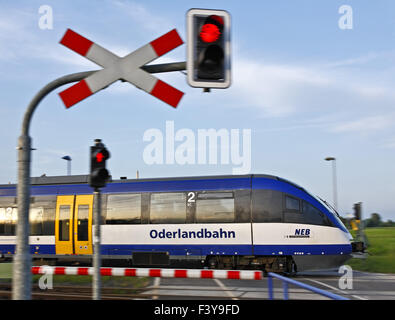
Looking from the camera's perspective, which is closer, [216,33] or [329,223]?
[216,33]

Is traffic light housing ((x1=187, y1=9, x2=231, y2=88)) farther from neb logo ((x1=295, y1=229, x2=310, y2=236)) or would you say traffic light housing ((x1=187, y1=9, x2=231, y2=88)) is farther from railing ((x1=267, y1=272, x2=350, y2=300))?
neb logo ((x1=295, y1=229, x2=310, y2=236))

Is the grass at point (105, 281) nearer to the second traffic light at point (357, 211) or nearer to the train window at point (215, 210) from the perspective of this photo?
the train window at point (215, 210)

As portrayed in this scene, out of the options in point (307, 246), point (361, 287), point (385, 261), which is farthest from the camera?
point (385, 261)

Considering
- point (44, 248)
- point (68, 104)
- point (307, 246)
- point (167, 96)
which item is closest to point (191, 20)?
point (167, 96)

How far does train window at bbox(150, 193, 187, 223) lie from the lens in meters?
16.3

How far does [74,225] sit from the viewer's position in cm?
1753

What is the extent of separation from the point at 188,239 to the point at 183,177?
6.98 feet

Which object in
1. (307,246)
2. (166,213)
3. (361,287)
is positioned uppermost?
(166,213)

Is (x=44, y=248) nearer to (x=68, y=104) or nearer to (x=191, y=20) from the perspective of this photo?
(x=68, y=104)

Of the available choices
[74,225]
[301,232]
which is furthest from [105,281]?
[301,232]

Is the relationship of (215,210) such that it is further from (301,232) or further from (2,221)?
(2,221)

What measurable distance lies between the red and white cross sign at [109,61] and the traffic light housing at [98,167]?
1.22 metres

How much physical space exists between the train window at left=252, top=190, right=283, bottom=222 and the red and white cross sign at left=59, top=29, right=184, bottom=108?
10.3 metres

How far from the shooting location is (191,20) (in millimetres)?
5559
